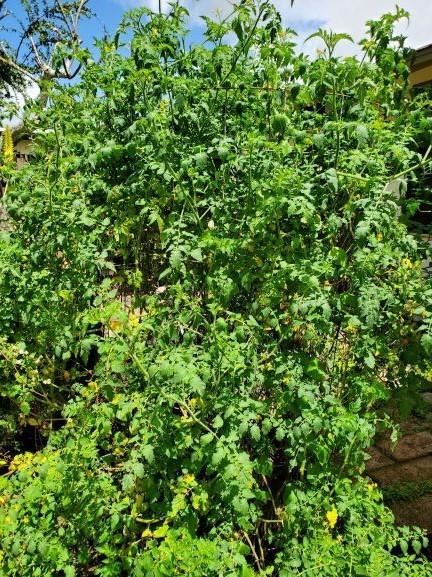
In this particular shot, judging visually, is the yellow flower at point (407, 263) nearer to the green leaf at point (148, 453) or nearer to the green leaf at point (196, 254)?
the green leaf at point (196, 254)

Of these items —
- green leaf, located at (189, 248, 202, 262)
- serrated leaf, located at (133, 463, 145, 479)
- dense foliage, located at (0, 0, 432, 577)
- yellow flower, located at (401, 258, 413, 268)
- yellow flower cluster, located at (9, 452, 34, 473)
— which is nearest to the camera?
serrated leaf, located at (133, 463, 145, 479)

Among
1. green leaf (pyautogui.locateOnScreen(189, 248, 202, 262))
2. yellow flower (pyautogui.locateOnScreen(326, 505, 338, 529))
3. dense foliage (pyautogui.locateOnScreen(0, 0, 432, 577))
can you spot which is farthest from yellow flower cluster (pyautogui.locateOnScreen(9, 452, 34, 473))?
yellow flower (pyautogui.locateOnScreen(326, 505, 338, 529))

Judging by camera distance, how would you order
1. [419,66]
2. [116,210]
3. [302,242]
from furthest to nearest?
1. [419,66]
2. [116,210]
3. [302,242]

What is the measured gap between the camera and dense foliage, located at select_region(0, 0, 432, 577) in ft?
5.98

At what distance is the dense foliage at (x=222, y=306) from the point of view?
5.98ft

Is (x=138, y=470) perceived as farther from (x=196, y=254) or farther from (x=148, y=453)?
(x=196, y=254)

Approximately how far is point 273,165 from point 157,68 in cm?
67

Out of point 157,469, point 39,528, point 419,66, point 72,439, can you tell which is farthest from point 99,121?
point 419,66

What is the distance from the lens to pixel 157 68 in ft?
6.67

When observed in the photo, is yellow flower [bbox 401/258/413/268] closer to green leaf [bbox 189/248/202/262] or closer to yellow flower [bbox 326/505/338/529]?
green leaf [bbox 189/248/202/262]

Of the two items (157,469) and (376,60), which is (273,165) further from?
(157,469)

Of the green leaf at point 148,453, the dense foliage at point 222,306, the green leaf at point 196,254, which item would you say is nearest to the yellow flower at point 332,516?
the dense foliage at point 222,306

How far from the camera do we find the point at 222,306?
6.68ft

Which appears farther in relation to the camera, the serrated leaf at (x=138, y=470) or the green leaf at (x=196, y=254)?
the green leaf at (x=196, y=254)
